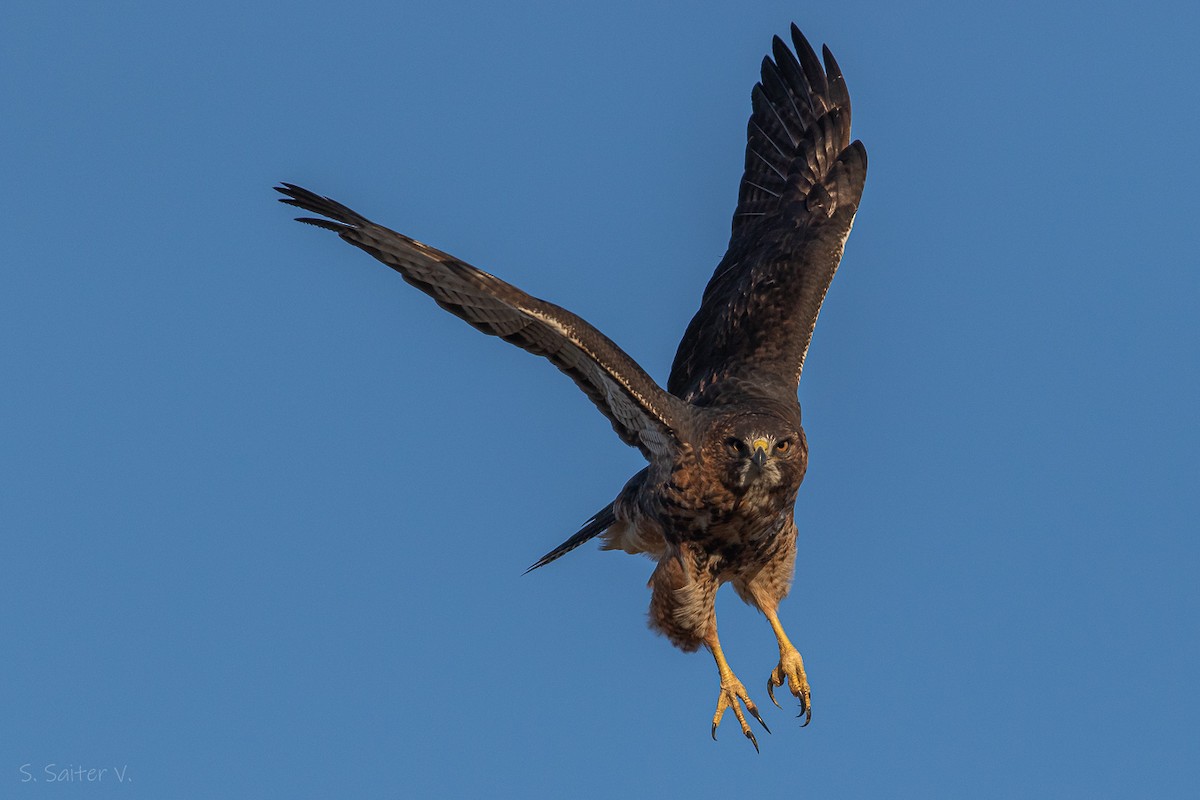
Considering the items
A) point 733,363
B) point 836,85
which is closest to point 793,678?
point 733,363

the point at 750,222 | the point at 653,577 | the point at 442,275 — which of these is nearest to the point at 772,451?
the point at 653,577

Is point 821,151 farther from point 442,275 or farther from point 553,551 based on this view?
point 442,275

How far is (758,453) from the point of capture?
1084 cm

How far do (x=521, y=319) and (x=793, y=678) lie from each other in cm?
339

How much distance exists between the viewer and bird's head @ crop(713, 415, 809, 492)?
35.7ft

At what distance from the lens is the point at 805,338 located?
42.2 ft

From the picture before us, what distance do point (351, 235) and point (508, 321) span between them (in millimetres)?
1050

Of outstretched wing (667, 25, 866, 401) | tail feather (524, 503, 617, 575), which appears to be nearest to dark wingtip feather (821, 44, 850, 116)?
outstretched wing (667, 25, 866, 401)

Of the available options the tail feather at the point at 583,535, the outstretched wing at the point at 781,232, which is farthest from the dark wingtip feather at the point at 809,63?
the tail feather at the point at 583,535

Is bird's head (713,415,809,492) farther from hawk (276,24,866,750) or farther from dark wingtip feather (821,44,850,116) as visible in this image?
dark wingtip feather (821,44,850,116)

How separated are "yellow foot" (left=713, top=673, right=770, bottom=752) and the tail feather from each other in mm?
1791

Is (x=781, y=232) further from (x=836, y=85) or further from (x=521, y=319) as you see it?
(x=521, y=319)

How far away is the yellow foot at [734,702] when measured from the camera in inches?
448

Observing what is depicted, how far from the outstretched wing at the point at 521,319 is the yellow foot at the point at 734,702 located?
5.33 feet
